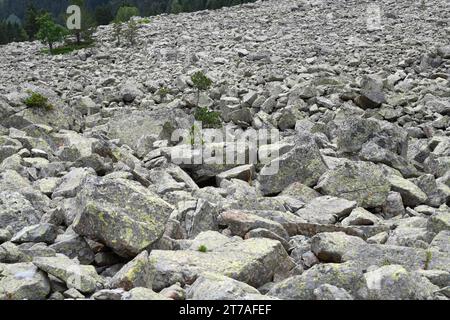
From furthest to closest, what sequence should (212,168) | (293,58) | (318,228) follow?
(293,58)
(212,168)
(318,228)

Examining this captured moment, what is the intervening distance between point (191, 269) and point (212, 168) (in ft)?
24.2

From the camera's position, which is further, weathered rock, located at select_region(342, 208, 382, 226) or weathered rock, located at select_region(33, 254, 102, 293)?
weathered rock, located at select_region(342, 208, 382, 226)

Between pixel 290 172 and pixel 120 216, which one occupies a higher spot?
pixel 120 216

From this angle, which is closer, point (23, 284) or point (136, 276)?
point (23, 284)

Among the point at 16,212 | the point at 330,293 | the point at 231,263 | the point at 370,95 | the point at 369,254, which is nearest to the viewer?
the point at 330,293

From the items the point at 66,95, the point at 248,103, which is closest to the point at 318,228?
the point at 248,103

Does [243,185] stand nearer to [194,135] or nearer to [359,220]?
[359,220]

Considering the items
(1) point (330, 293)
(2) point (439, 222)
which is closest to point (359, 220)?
(2) point (439, 222)

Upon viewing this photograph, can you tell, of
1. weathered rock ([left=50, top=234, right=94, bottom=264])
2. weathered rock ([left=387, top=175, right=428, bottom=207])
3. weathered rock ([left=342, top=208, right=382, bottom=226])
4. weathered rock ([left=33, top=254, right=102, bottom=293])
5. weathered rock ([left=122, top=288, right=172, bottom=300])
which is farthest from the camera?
weathered rock ([left=387, top=175, right=428, bottom=207])

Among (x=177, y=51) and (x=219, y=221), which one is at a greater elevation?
(x=177, y=51)

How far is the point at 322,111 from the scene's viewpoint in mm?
24266

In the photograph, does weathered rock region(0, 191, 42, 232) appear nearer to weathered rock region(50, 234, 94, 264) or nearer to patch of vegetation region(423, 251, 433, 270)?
weathered rock region(50, 234, 94, 264)

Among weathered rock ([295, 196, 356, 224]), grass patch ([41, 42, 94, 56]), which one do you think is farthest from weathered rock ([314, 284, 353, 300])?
grass patch ([41, 42, 94, 56])

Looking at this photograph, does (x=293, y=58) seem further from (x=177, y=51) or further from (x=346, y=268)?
(x=346, y=268)
